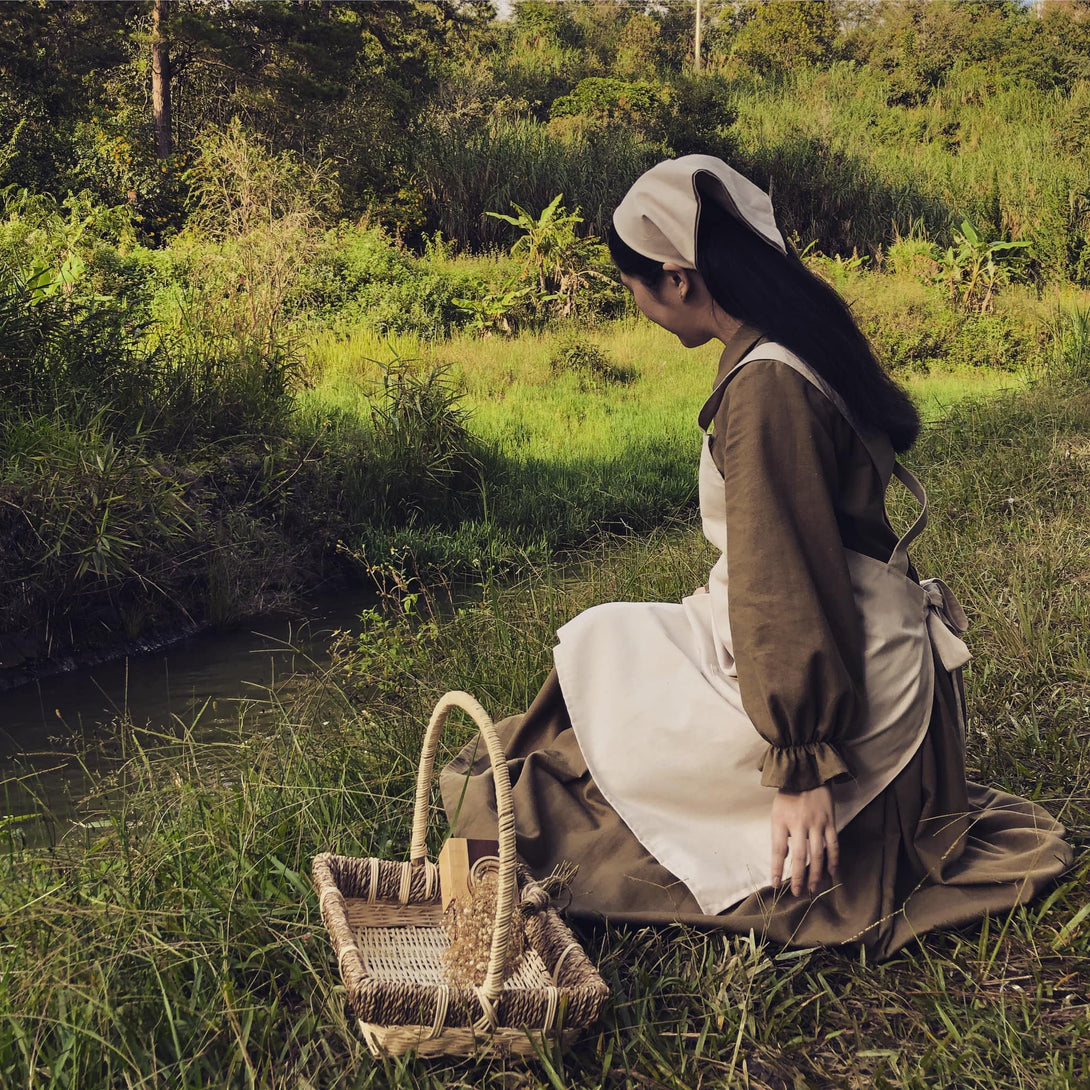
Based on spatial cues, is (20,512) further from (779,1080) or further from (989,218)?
(989,218)

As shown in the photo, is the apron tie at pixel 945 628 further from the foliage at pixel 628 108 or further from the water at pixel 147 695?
the foliage at pixel 628 108

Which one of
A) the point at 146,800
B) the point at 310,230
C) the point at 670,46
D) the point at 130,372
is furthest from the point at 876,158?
the point at 146,800

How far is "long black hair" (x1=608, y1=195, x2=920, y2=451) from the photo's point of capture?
5.87 ft

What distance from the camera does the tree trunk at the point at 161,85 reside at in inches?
649

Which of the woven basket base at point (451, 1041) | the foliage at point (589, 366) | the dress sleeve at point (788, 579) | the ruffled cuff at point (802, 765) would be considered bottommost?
the foliage at point (589, 366)

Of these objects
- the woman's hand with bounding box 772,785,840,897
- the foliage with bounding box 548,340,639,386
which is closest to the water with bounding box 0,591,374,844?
the woman's hand with bounding box 772,785,840,897

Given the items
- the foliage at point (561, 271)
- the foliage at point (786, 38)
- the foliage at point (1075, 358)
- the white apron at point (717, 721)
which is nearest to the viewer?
the white apron at point (717, 721)

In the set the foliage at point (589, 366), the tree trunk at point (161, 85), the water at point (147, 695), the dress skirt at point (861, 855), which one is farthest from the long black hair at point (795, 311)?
the tree trunk at point (161, 85)

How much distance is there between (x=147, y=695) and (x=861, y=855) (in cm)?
379

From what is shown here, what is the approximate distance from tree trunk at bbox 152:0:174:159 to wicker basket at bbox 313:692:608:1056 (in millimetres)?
16774

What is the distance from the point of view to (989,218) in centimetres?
1712

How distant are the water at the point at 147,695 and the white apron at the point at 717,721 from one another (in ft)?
7.13

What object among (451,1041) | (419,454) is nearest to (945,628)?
(451,1041)

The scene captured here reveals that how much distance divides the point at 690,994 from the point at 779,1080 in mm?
191
